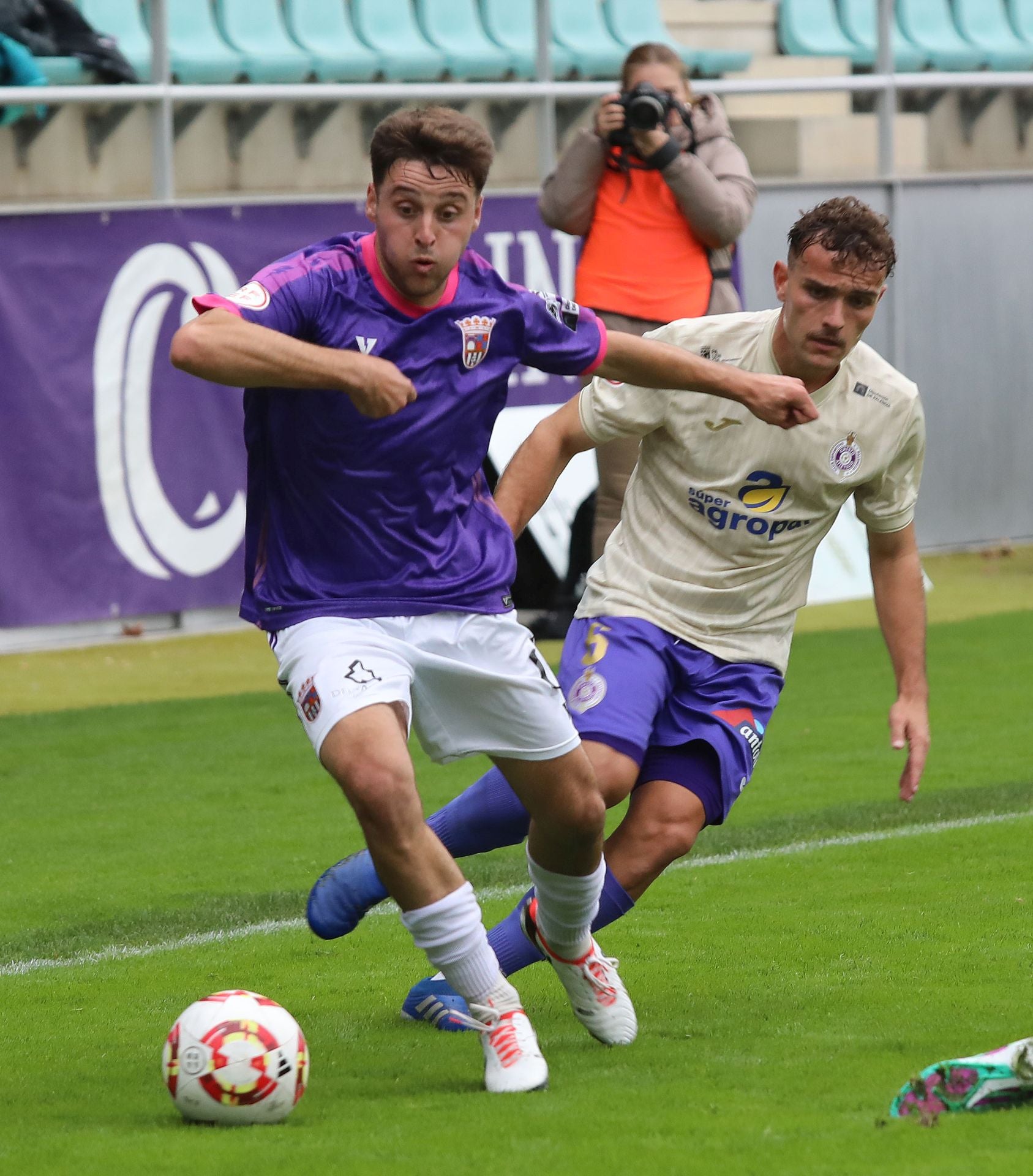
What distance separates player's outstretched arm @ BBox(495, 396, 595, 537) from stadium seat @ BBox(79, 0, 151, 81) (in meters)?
8.12

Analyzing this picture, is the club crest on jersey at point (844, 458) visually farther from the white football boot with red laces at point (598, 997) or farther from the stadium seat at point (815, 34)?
the stadium seat at point (815, 34)

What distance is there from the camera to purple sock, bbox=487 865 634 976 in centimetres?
443

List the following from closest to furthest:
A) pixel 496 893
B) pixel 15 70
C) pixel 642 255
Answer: pixel 496 893 < pixel 642 255 < pixel 15 70

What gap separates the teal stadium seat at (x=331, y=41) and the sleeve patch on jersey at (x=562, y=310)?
366 inches

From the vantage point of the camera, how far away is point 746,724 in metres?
4.62

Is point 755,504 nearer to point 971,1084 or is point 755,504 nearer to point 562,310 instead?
point 562,310

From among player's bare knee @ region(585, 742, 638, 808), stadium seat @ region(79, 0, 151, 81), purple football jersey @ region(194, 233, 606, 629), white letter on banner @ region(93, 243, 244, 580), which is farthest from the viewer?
stadium seat @ region(79, 0, 151, 81)

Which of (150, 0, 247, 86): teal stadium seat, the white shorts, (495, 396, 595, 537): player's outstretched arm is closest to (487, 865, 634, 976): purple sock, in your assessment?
the white shorts

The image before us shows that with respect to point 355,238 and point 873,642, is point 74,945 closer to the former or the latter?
point 355,238

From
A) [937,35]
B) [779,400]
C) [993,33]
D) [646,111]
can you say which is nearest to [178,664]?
[646,111]

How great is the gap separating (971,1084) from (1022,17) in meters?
14.1

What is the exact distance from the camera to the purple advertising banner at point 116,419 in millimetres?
9328

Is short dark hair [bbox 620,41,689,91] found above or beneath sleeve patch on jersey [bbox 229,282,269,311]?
above

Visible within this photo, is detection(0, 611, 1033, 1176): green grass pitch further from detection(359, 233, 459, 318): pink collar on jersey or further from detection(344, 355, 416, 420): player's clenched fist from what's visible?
detection(359, 233, 459, 318): pink collar on jersey
